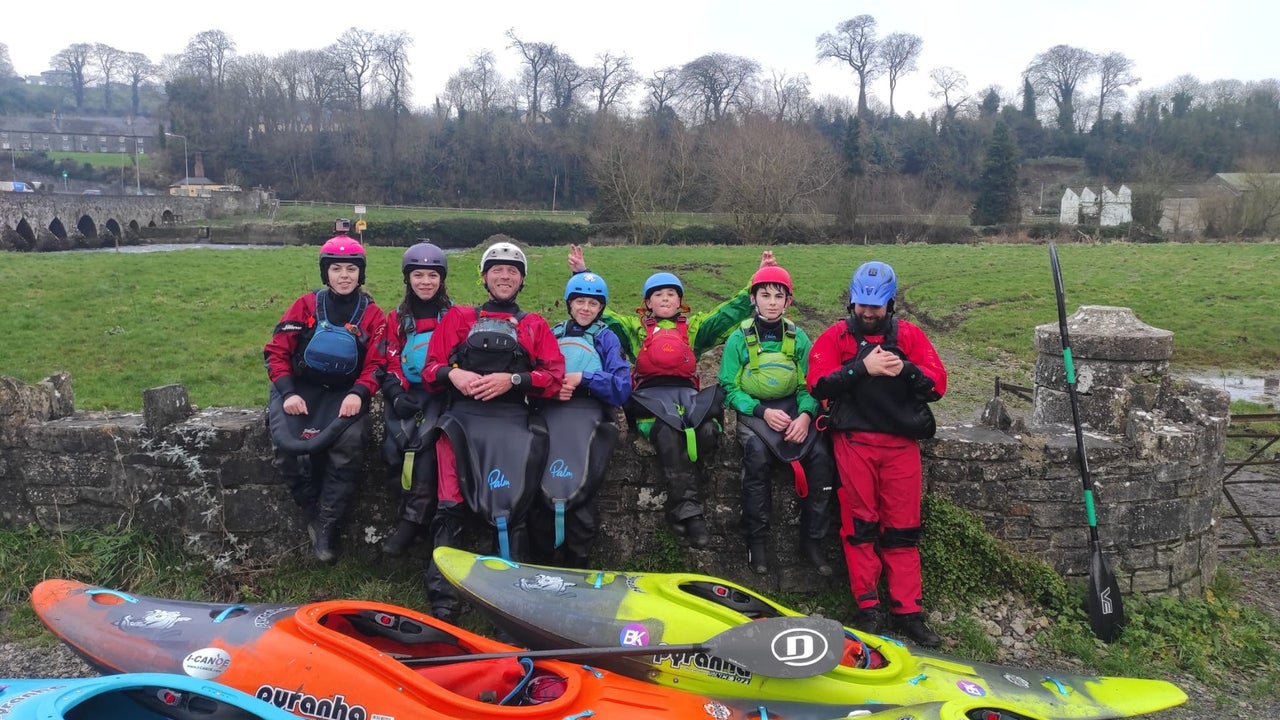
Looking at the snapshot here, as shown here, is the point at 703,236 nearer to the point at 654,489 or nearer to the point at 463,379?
the point at 654,489

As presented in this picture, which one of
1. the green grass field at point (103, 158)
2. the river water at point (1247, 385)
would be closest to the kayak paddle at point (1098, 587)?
the river water at point (1247, 385)

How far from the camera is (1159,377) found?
654 cm

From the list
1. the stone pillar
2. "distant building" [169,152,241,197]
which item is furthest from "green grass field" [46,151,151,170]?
the stone pillar

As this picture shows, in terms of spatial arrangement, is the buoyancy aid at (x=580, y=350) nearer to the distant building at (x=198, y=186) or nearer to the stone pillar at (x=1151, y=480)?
the stone pillar at (x=1151, y=480)

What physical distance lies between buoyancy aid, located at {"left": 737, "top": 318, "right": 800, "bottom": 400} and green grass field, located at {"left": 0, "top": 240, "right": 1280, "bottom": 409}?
7.26 meters

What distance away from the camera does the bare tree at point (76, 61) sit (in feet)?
378

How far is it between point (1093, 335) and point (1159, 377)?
1.98 ft

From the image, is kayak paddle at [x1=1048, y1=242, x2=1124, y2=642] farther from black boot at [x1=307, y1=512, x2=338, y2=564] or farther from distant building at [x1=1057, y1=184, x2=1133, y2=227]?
distant building at [x1=1057, y1=184, x2=1133, y2=227]

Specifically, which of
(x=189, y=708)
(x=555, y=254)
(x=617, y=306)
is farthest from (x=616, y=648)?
(x=555, y=254)

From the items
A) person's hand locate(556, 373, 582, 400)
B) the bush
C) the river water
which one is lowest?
the river water

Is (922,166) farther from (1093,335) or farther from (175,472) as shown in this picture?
(175,472)

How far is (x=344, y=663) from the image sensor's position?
11.2ft

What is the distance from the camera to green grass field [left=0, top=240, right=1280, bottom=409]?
41.1 ft

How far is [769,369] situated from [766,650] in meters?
1.99
